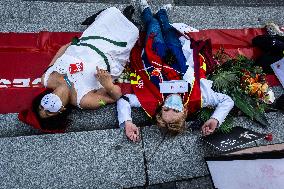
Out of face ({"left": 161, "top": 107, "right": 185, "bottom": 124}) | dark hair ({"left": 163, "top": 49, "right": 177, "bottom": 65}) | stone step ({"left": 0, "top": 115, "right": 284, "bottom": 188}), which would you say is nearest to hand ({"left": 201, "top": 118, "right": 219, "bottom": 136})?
stone step ({"left": 0, "top": 115, "right": 284, "bottom": 188})

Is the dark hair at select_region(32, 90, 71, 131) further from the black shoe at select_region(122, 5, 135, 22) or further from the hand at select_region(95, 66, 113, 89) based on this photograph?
the black shoe at select_region(122, 5, 135, 22)

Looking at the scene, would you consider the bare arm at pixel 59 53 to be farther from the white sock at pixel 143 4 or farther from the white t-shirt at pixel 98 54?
the white sock at pixel 143 4

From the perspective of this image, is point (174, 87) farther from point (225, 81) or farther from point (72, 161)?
point (72, 161)

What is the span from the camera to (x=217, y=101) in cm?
412

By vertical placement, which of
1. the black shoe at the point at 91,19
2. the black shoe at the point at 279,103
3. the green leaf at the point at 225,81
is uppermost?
the black shoe at the point at 91,19

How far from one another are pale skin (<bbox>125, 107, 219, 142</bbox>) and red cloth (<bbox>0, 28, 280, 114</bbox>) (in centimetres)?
115

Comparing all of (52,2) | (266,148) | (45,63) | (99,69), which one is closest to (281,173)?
(266,148)

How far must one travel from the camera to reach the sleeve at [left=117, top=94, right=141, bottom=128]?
3961 millimetres

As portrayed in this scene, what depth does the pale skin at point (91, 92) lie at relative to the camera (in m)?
3.90

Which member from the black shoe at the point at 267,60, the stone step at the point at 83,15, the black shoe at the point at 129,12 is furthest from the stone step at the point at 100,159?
the stone step at the point at 83,15

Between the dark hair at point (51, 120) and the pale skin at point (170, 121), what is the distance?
2.13 feet

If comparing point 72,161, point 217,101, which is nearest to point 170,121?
point 217,101

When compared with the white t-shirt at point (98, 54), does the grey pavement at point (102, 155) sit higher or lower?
lower

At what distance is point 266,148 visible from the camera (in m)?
3.61
